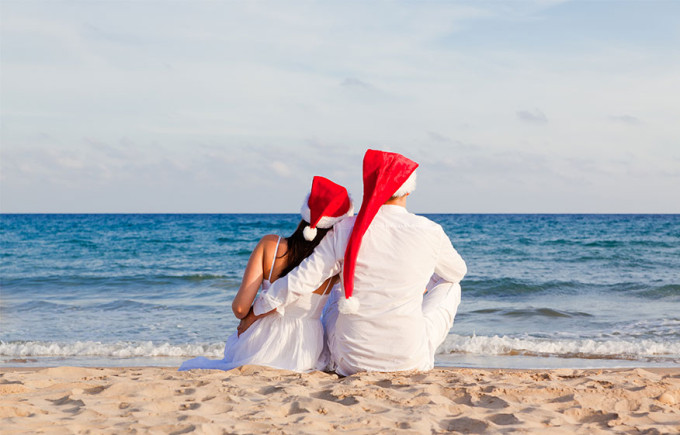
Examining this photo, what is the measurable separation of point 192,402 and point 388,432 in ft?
3.64

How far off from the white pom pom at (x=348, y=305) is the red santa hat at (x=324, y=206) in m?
0.42

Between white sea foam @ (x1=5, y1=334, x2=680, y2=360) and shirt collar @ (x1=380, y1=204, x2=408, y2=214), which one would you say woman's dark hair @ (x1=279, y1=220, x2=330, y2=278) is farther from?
white sea foam @ (x1=5, y1=334, x2=680, y2=360)

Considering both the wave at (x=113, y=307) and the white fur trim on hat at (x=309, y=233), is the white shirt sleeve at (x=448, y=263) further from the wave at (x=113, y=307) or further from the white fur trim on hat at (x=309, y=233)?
the wave at (x=113, y=307)

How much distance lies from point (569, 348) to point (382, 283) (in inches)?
153

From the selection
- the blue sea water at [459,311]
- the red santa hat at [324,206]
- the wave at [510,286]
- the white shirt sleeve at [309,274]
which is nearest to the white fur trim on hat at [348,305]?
the white shirt sleeve at [309,274]

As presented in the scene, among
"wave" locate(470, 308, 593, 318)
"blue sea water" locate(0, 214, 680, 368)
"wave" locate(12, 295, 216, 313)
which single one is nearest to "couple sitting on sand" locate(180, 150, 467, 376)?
"blue sea water" locate(0, 214, 680, 368)

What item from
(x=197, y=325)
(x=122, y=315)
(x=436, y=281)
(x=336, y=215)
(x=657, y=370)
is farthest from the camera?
(x=122, y=315)

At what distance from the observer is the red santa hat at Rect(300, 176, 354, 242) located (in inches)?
144

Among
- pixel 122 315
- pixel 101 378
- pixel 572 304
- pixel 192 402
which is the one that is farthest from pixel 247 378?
pixel 572 304

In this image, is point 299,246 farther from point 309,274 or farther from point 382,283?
point 382,283

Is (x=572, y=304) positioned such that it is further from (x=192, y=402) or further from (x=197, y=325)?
(x=192, y=402)

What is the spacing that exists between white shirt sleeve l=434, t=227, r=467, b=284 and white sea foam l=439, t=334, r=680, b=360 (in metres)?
2.83

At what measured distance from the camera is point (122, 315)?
30.0ft

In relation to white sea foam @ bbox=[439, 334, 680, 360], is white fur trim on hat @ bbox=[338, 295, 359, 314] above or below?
above
